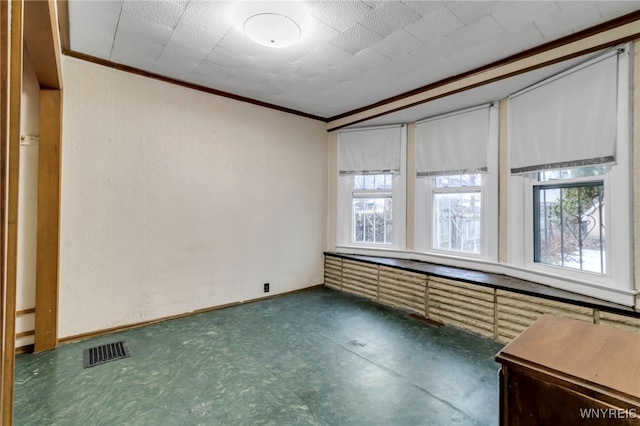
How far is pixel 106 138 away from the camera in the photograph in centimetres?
306

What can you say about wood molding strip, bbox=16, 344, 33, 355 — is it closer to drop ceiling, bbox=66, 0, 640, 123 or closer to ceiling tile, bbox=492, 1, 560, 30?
drop ceiling, bbox=66, 0, 640, 123

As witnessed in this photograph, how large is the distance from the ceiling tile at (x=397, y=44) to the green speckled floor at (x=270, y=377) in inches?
109

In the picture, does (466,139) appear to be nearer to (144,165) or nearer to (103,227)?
(144,165)

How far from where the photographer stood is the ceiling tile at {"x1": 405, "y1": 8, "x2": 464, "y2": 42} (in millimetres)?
2296

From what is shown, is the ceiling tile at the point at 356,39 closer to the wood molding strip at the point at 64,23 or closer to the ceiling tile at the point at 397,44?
the ceiling tile at the point at 397,44

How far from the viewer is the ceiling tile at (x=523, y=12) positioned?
7.07ft

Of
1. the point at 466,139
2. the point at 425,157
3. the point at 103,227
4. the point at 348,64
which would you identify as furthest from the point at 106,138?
the point at 466,139

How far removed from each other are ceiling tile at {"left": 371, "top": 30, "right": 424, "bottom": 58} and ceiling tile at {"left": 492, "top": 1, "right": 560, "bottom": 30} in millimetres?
625

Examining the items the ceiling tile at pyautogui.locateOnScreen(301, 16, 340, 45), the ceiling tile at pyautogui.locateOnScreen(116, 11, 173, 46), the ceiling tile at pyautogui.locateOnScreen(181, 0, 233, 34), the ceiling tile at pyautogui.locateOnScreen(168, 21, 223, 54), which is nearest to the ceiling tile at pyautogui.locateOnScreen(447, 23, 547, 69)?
the ceiling tile at pyautogui.locateOnScreen(301, 16, 340, 45)

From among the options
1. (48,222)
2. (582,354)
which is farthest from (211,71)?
(582,354)

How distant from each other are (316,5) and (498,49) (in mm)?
→ 1741

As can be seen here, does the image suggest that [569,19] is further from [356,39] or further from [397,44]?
[356,39]

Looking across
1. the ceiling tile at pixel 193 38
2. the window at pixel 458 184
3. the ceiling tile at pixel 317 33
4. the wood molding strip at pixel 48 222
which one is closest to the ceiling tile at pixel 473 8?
the ceiling tile at pixel 317 33

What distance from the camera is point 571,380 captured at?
37.9 inches
